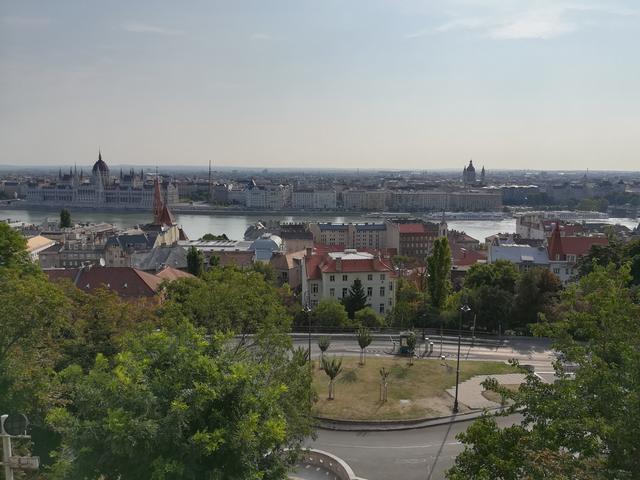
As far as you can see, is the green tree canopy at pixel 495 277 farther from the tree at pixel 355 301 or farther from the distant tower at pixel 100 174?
the distant tower at pixel 100 174

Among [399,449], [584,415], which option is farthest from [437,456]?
[584,415]

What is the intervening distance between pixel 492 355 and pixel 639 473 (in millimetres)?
15119

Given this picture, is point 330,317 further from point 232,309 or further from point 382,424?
point 232,309

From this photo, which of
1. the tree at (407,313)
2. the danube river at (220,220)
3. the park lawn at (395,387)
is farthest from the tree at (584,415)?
the danube river at (220,220)

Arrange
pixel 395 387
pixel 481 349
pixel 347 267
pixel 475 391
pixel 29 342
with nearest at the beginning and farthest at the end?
1. pixel 29 342
2. pixel 475 391
3. pixel 395 387
4. pixel 481 349
5. pixel 347 267

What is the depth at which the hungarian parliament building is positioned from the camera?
120 m

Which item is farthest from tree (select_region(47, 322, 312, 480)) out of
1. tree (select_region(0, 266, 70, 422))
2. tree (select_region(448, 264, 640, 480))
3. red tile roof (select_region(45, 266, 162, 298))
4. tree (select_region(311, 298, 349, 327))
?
red tile roof (select_region(45, 266, 162, 298))

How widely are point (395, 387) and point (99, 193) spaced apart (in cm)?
11528

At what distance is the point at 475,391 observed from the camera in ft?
55.8

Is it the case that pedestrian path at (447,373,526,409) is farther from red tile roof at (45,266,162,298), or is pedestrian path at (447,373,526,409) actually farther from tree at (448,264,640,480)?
red tile roof at (45,266,162,298)

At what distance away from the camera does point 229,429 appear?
24.0ft

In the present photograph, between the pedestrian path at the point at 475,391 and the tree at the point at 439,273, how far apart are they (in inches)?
337

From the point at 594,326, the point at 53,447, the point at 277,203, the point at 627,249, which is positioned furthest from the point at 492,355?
the point at 277,203

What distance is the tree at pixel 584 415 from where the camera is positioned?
644 cm
